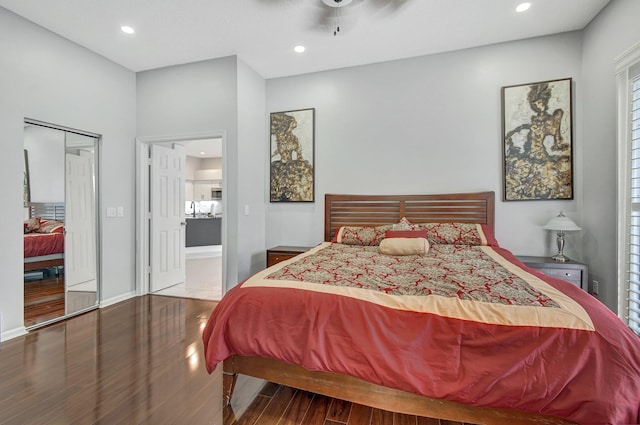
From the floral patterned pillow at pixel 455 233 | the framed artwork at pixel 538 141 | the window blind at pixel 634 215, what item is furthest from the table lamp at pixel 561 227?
the floral patterned pillow at pixel 455 233

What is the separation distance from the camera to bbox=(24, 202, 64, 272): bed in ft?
9.47

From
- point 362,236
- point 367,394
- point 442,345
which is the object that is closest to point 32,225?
point 362,236

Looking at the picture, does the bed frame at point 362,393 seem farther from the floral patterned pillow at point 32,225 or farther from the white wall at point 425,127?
the floral patterned pillow at point 32,225

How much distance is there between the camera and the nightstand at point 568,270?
2814 mm

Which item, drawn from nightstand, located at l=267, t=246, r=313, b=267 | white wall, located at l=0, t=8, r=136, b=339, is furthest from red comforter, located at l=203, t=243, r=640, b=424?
white wall, located at l=0, t=8, r=136, b=339

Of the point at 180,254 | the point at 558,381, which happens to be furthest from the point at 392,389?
the point at 180,254

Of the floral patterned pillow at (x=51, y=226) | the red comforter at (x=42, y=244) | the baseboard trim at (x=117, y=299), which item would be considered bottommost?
the baseboard trim at (x=117, y=299)

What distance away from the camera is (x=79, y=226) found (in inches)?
133

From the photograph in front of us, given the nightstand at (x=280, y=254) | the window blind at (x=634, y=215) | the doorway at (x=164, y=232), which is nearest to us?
the window blind at (x=634, y=215)

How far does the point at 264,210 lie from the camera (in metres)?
4.25

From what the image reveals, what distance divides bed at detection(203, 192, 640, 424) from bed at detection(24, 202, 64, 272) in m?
2.55

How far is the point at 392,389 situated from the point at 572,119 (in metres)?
3.54

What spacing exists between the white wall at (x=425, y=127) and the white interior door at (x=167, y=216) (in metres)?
1.52

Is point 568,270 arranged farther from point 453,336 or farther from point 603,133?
point 453,336
